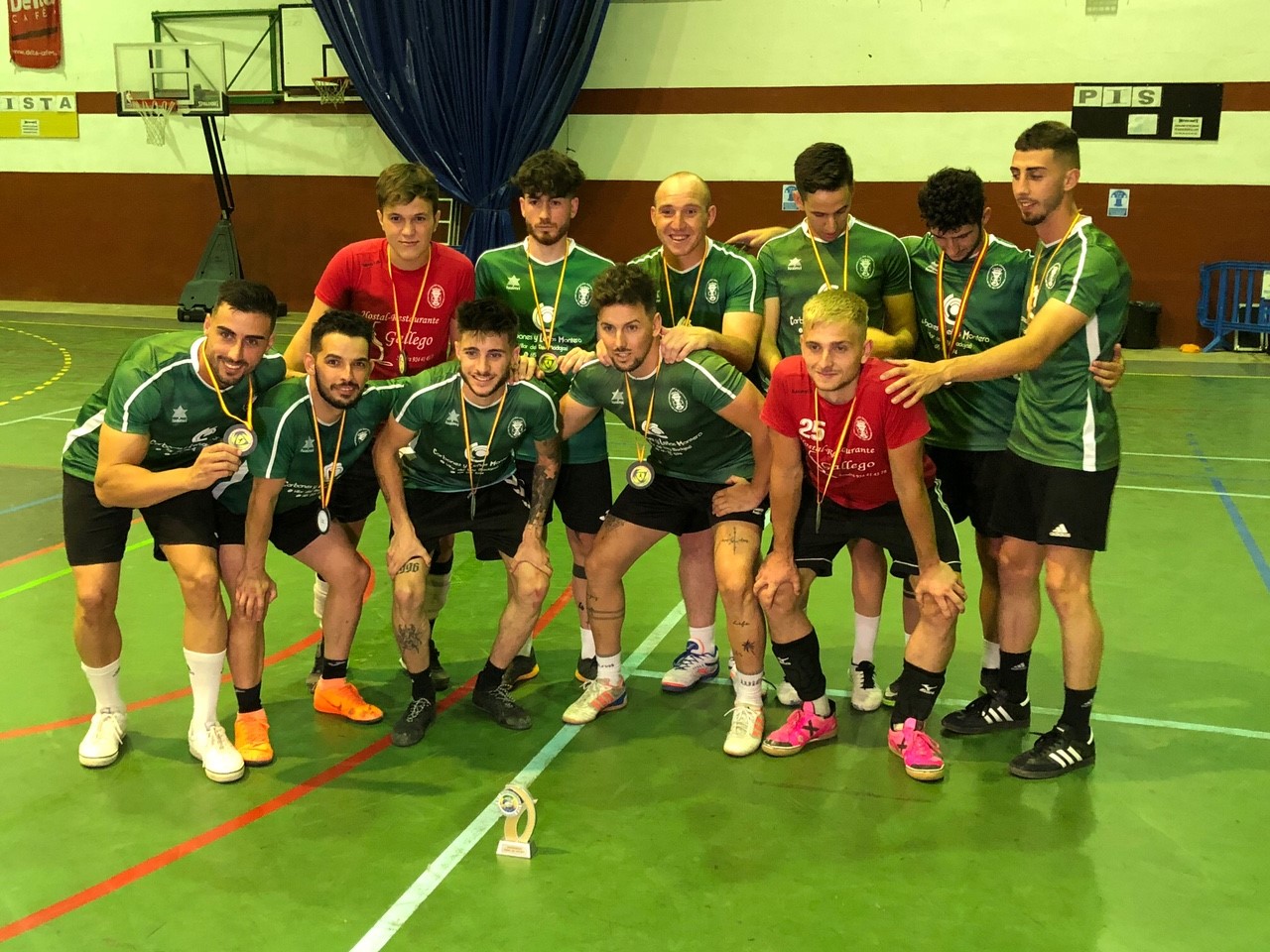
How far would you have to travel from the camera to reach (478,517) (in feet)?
15.9

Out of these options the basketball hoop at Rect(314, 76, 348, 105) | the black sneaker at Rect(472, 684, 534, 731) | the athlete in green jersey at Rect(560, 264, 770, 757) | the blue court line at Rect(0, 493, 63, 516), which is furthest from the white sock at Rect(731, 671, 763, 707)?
the basketball hoop at Rect(314, 76, 348, 105)

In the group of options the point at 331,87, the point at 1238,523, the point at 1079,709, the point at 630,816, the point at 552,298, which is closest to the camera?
the point at 630,816

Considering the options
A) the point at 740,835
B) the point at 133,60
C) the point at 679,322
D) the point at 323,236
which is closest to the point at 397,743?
the point at 740,835

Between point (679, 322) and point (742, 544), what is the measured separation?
96cm

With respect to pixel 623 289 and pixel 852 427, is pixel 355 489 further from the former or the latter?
pixel 852 427

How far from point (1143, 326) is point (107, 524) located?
41.4ft

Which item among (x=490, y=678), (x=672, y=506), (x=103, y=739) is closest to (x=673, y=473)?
(x=672, y=506)

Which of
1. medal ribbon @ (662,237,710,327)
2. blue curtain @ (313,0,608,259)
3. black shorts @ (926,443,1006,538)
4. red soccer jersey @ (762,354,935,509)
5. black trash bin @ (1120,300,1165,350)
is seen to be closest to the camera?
red soccer jersey @ (762,354,935,509)

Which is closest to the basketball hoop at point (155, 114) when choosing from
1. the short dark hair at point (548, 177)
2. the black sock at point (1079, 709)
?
the short dark hair at point (548, 177)

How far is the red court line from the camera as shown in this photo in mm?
3418

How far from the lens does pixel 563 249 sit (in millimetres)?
5039

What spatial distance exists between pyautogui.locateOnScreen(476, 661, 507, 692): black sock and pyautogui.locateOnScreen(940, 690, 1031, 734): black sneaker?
1745 millimetres

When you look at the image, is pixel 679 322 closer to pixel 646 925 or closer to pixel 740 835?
pixel 740 835

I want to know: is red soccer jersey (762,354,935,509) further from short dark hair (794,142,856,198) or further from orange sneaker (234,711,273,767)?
orange sneaker (234,711,273,767)
